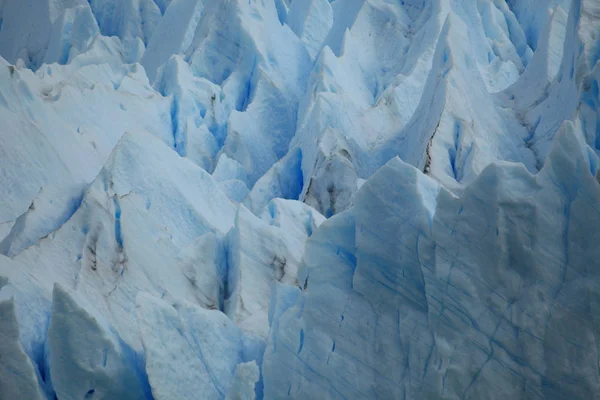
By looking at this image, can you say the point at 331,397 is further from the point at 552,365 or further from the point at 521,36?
the point at 521,36

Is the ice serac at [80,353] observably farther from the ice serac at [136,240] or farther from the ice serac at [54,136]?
the ice serac at [54,136]

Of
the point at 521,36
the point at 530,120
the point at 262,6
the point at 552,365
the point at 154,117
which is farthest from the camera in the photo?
the point at 521,36

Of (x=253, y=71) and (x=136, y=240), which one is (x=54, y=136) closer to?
(x=136, y=240)

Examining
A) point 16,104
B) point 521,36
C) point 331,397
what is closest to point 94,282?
point 331,397

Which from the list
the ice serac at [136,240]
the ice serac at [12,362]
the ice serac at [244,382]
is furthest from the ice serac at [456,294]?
the ice serac at [12,362]

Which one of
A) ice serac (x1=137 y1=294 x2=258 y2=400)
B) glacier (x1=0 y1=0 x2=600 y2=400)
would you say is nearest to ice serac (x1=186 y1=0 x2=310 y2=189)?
glacier (x1=0 y1=0 x2=600 y2=400)

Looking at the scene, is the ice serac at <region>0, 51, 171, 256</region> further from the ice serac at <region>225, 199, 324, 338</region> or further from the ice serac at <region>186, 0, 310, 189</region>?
the ice serac at <region>225, 199, 324, 338</region>
